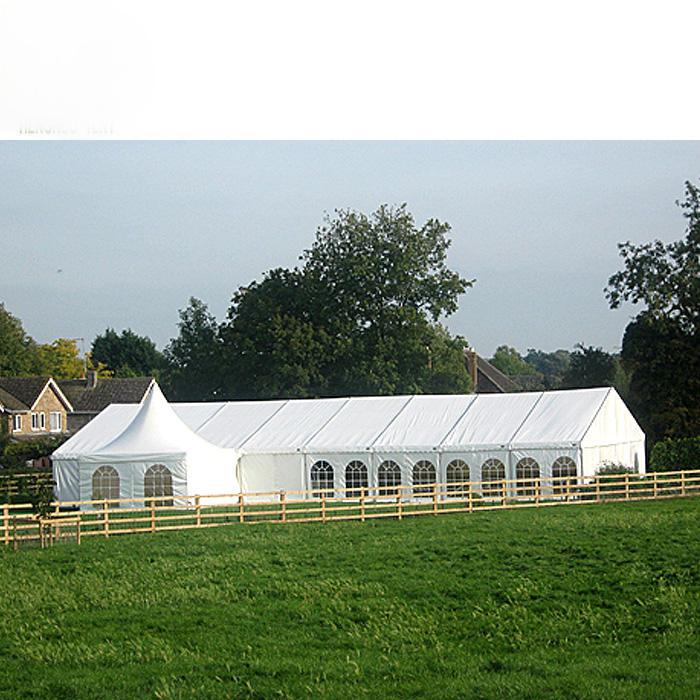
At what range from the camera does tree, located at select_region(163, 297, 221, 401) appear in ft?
116

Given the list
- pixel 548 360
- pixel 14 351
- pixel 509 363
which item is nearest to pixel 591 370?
pixel 14 351

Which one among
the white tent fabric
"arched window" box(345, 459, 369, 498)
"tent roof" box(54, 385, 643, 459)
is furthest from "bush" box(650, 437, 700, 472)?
the white tent fabric

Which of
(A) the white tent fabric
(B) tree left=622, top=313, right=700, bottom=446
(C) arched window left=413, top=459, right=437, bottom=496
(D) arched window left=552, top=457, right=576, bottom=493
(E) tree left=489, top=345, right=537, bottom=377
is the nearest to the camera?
(A) the white tent fabric

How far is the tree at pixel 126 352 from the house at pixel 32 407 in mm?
19718

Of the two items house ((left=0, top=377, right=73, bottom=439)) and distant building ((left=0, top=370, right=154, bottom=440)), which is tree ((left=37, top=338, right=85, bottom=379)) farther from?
house ((left=0, top=377, right=73, bottom=439))

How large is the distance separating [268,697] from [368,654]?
120cm

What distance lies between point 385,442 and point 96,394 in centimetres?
2348

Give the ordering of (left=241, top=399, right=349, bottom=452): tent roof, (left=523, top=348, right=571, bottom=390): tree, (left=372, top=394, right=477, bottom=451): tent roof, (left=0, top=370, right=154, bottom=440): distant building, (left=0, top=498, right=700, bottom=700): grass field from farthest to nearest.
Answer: (left=523, top=348, right=571, bottom=390): tree
(left=0, top=370, right=154, bottom=440): distant building
(left=241, top=399, right=349, bottom=452): tent roof
(left=372, top=394, right=477, bottom=451): tent roof
(left=0, top=498, right=700, bottom=700): grass field

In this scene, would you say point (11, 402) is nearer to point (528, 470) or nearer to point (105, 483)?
point (105, 483)

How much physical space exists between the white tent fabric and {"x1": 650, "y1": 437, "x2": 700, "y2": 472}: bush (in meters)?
8.70

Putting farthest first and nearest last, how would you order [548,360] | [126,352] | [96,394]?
[548,360], [126,352], [96,394]

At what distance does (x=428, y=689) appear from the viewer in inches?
247

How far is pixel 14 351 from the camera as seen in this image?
4744 cm

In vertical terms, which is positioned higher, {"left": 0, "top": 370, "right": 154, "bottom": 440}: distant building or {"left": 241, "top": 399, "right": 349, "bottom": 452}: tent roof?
{"left": 0, "top": 370, "right": 154, "bottom": 440}: distant building
